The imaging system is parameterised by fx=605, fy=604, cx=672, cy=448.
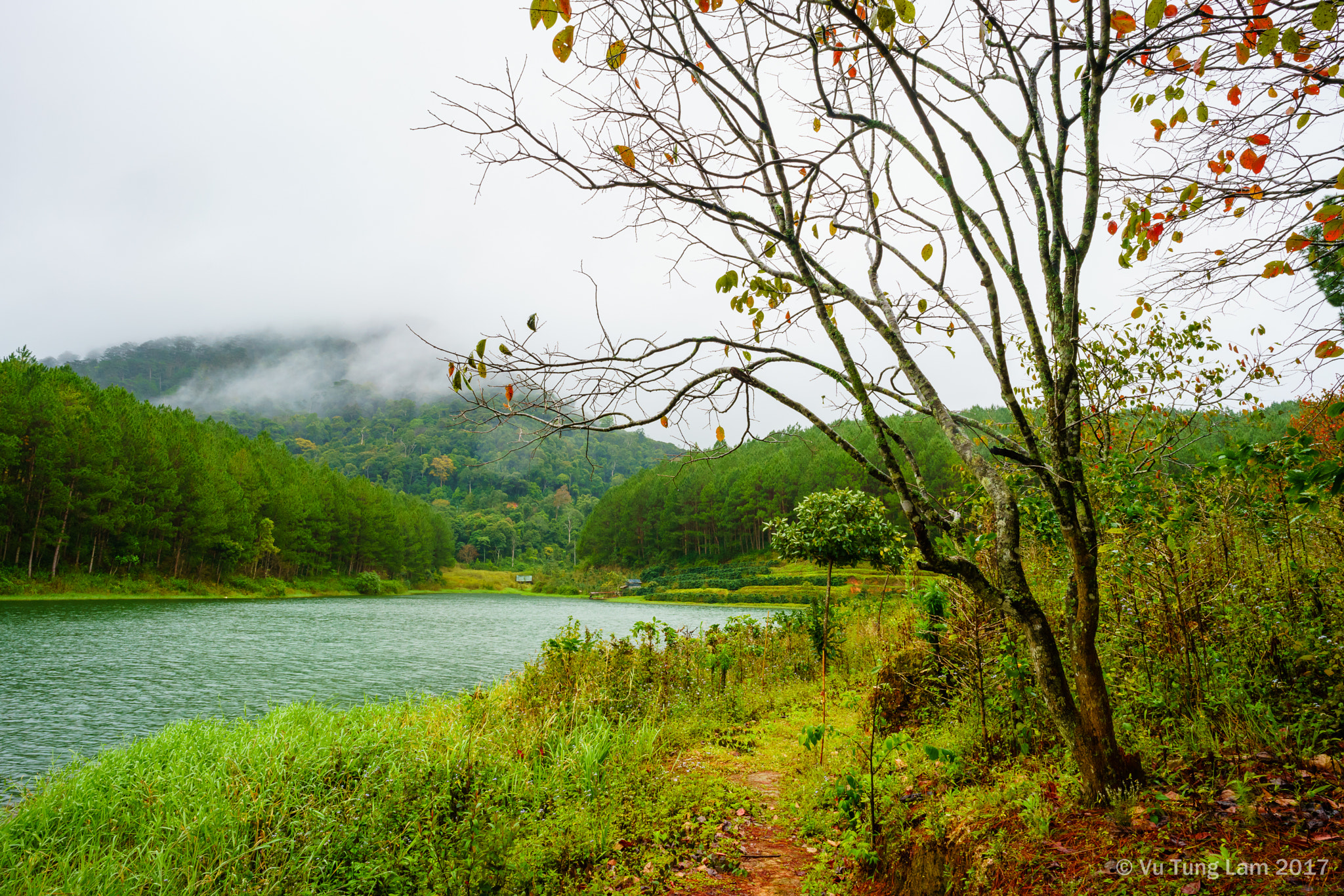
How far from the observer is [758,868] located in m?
4.16

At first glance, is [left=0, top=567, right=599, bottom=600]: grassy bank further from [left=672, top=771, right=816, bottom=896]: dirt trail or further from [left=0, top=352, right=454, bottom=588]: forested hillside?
[left=672, top=771, right=816, bottom=896]: dirt trail

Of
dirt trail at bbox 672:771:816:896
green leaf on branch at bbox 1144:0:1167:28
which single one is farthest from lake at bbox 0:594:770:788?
green leaf on branch at bbox 1144:0:1167:28

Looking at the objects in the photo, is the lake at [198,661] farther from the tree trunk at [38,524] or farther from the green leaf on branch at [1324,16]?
the green leaf on branch at [1324,16]

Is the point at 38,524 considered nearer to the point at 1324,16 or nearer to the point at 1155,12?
the point at 1155,12

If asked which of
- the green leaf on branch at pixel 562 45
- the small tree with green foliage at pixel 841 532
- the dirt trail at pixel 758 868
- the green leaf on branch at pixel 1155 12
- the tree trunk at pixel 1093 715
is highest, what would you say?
the green leaf on branch at pixel 1155 12

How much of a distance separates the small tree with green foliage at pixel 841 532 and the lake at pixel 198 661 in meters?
5.79

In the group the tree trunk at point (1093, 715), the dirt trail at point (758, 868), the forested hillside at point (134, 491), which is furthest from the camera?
the forested hillside at point (134, 491)

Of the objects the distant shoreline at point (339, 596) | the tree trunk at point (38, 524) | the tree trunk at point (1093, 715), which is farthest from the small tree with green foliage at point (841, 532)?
the tree trunk at point (38, 524)

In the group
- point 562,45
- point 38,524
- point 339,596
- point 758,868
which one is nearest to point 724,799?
point 758,868

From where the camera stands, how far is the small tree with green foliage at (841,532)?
7.32 m

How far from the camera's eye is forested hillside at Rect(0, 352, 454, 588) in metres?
32.7

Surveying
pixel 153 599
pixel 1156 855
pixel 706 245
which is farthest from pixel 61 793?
pixel 153 599

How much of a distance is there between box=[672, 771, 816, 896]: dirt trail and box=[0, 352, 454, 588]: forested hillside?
43.0 metres

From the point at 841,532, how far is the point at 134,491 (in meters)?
45.3
